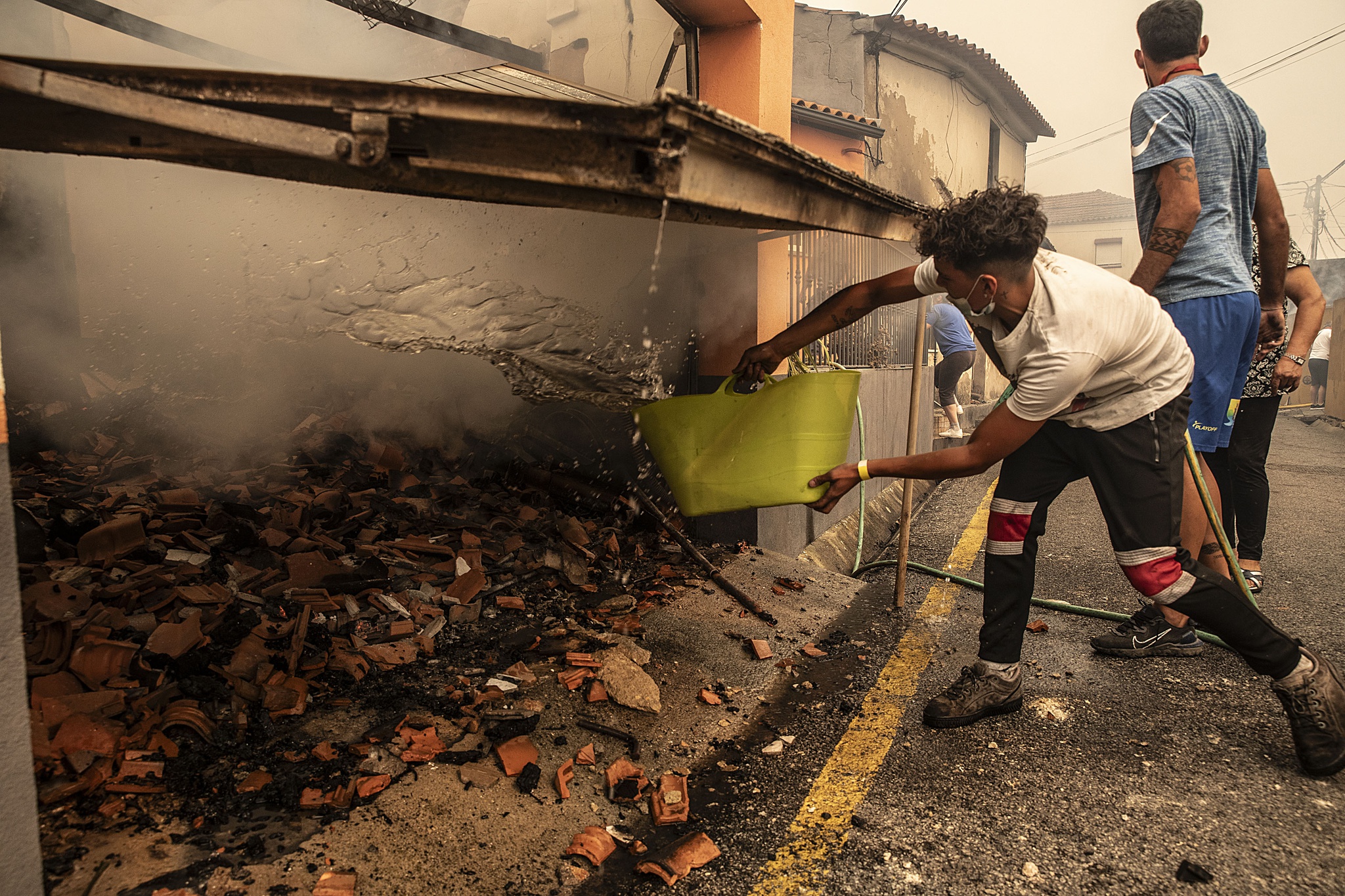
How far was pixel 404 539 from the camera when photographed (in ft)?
12.3

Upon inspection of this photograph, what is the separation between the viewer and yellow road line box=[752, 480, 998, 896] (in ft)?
6.44

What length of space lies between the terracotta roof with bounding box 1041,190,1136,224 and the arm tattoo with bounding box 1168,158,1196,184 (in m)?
40.6

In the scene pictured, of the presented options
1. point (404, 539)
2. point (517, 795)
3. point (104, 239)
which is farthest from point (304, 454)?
point (517, 795)

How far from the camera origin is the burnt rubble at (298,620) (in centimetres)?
212

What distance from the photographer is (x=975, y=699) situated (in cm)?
275

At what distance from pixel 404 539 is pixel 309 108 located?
2.61 metres

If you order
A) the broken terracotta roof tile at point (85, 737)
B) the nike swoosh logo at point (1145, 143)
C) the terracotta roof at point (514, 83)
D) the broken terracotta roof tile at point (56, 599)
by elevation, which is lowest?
the broken terracotta roof tile at point (85, 737)

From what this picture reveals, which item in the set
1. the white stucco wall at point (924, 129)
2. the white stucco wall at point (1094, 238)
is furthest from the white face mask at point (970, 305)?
the white stucco wall at point (1094, 238)

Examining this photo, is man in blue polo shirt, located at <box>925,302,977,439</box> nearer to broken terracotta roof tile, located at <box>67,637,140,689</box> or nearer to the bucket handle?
the bucket handle

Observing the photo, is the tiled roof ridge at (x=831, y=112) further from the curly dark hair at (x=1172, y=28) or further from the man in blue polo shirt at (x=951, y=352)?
the curly dark hair at (x=1172, y=28)

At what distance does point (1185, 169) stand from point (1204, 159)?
8.6 inches

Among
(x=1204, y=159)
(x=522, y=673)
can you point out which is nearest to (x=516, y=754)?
(x=522, y=673)

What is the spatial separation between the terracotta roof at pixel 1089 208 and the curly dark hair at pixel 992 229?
41641 mm

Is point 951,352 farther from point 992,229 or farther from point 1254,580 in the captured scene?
point 992,229
